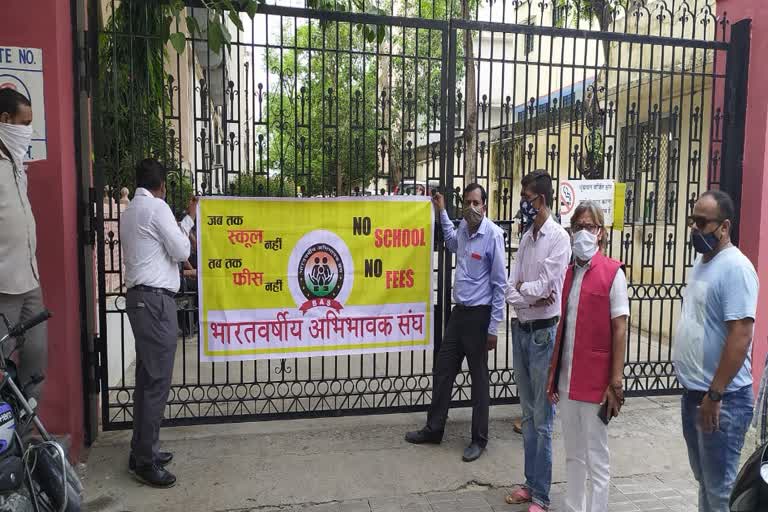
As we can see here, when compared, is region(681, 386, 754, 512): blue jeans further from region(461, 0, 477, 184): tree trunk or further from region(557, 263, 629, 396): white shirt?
region(461, 0, 477, 184): tree trunk

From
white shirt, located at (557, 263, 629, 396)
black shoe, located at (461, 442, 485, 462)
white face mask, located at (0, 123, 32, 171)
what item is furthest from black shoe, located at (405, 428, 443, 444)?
white face mask, located at (0, 123, 32, 171)

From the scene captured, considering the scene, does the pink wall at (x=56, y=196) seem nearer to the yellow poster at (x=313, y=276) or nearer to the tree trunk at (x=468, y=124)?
the yellow poster at (x=313, y=276)

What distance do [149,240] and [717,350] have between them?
11.0 feet

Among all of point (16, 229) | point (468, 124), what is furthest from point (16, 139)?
point (468, 124)

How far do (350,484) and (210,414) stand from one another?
5.54 ft

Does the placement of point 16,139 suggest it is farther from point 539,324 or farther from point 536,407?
point 536,407

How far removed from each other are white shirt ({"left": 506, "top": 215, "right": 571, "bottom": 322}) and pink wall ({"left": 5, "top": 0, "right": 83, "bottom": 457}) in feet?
10.1

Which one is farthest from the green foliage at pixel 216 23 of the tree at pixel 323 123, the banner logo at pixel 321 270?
the banner logo at pixel 321 270

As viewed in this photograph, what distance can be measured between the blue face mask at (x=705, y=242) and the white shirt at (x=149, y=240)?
3.04 meters

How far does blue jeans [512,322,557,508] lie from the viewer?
11.7 ft

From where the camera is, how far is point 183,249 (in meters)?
3.89

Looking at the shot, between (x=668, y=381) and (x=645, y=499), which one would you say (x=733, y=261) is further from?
(x=668, y=381)

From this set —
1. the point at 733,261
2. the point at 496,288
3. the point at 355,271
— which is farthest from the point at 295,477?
the point at 733,261

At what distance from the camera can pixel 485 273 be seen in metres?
4.36
